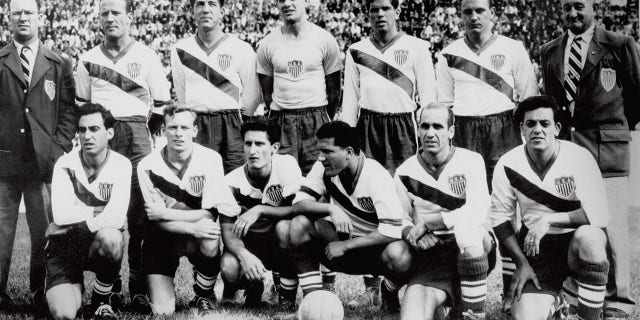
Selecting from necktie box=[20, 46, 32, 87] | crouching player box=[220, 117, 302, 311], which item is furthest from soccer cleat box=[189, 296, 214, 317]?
necktie box=[20, 46, 32, 87]

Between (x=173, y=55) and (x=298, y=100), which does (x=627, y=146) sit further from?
(x=173, y=55)

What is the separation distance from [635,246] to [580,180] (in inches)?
68.5

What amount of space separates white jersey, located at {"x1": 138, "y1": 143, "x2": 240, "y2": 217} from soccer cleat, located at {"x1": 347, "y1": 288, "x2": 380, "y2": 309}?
984 mm

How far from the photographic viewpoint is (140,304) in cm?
383

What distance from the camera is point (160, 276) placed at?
150 inches

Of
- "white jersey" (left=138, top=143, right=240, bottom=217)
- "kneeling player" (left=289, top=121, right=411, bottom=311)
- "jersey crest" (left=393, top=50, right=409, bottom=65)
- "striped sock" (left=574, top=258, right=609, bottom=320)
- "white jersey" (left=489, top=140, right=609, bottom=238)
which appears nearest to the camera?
"striped sock" (left=574, top=258, right=609, bottom=320)

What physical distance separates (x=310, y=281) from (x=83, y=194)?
1.39 metres

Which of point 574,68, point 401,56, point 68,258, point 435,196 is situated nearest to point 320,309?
point 435,196

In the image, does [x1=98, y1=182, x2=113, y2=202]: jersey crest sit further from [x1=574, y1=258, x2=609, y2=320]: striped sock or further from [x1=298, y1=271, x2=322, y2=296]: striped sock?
[x1=574, y1=258, x2=609, y2=320]: striped sock

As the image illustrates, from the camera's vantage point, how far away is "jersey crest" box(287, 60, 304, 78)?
13.9ft

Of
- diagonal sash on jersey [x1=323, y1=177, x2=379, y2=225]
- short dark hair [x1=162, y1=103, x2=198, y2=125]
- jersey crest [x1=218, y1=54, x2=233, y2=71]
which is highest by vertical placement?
jersey crest [x1=218, y1=54, x2=233, y2=71]

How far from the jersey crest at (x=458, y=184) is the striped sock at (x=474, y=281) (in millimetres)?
367

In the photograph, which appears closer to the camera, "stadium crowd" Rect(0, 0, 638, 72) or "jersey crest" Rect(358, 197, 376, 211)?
"jersey crest" Rect(358, 197, 376, 211)

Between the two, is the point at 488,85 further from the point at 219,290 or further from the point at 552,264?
the point at 219,290
